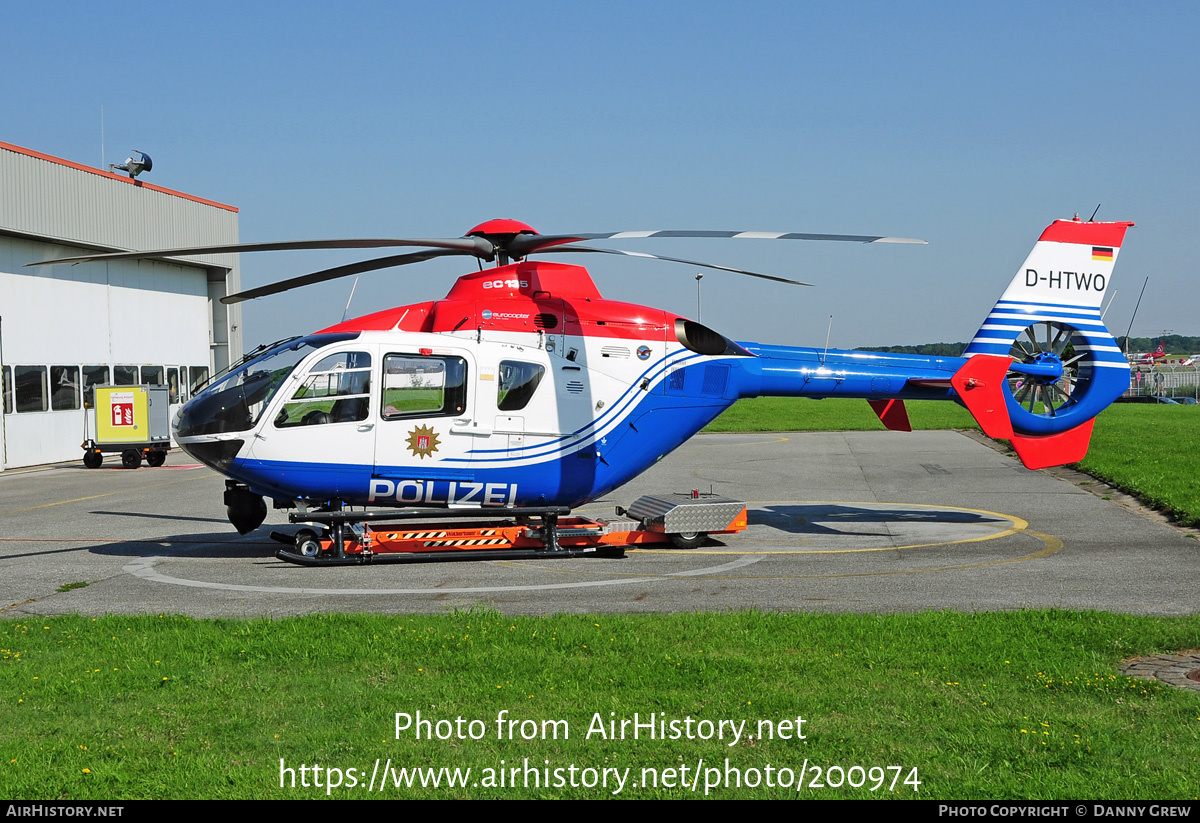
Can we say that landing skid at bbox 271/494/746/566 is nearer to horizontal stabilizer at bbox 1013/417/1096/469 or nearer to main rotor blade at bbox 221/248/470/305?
main rotor blade at bbox 221/248/470/305

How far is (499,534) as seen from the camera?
40.9 ft

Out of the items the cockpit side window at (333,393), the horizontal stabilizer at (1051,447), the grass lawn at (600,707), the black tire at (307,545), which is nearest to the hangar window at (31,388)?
the black tire at (307,545)

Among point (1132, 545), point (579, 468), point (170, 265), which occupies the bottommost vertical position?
point (1132, 545)

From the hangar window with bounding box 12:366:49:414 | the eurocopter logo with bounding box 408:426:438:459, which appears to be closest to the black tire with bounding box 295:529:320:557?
the eurocopter logo with bounding box 408:426:438:459

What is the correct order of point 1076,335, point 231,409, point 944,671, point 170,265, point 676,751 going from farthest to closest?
point 170,265
point 1076,335
point 231,409
point 944,671
point 676,751

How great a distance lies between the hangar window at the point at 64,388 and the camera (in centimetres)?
3023

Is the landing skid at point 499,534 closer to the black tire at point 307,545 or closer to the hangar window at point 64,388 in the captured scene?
the black tire at point 307,545

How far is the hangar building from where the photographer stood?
2862 centimetres

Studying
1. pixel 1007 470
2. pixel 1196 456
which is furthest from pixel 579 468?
pixel 1196 456

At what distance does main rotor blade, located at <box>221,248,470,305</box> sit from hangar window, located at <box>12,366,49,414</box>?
798 inches

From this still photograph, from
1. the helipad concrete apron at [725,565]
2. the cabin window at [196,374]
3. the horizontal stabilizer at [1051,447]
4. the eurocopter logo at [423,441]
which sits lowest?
the helipad concrete apron at [725,565]
